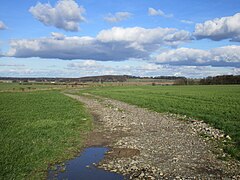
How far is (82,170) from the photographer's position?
11570 millimetres

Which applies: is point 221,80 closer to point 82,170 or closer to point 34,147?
point 34,147

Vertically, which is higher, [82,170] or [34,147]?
[34,147]

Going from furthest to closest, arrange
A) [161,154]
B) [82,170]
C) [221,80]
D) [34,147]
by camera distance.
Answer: [221,80] < [34,147] < [161,154] < [82,170]

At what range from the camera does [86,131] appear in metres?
20.3

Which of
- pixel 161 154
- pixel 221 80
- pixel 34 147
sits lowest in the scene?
pixel 221 80

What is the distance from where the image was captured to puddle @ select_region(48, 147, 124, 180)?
420 inches

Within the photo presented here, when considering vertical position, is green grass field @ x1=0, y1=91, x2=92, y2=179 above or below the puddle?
above

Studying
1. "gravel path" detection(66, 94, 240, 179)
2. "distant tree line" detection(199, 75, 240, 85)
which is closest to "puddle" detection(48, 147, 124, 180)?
"gravel path" detection(66, 94, 240, 179)

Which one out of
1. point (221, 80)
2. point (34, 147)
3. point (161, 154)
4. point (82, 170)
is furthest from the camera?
point (221, 80)

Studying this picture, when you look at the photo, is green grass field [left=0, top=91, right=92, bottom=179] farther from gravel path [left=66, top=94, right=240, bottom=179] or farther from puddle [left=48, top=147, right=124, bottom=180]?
gravel path [left=66, top=94, right=240, bottom=179]

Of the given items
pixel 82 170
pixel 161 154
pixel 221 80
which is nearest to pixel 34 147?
pixel 82 170

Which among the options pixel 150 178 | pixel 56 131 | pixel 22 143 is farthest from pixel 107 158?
pixel 56 131

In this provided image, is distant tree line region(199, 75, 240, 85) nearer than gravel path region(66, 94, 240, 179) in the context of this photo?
No

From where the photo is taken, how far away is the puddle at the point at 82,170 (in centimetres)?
1066
